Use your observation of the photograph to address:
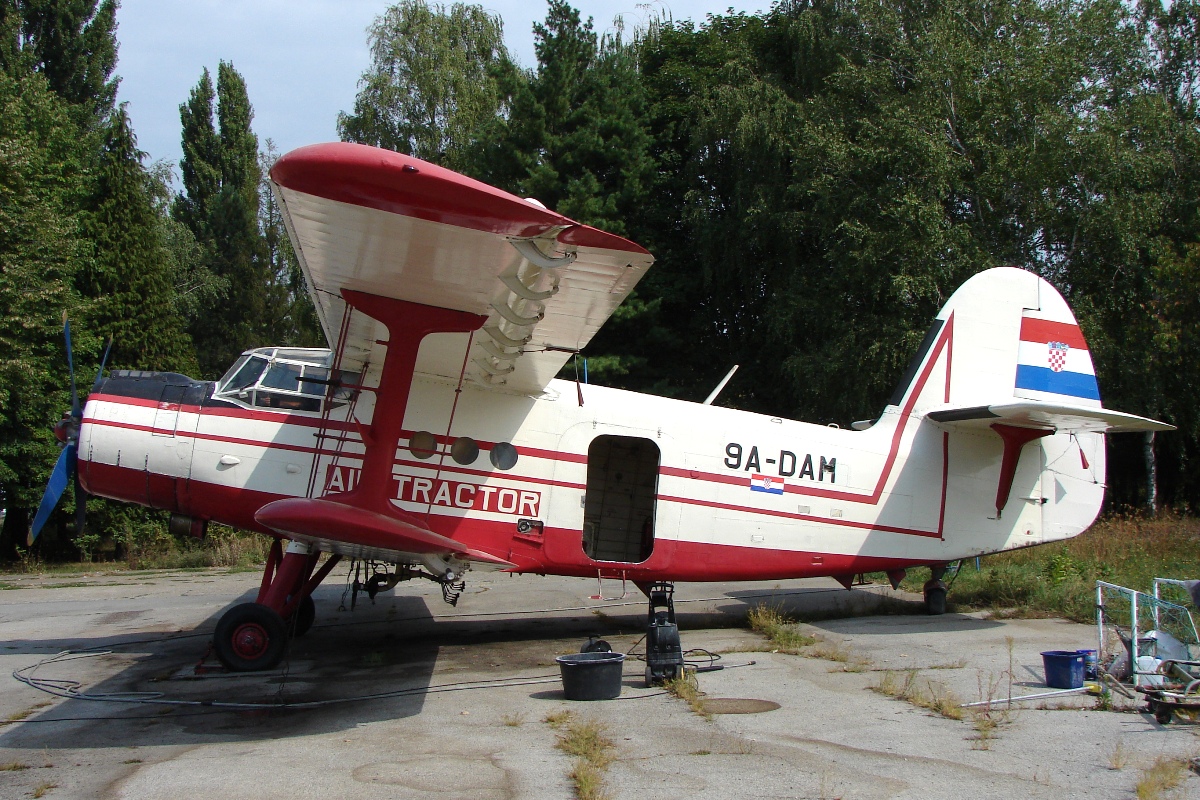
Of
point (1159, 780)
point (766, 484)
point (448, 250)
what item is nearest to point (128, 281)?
point (766, 484)

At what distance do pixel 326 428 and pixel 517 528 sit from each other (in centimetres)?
213

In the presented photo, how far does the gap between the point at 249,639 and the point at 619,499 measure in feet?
13.8

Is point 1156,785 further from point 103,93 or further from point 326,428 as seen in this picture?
point 103,93

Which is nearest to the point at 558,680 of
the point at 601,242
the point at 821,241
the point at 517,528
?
the point at 517,528

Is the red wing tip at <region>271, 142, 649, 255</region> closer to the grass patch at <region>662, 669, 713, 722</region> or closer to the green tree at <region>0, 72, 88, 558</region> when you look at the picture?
the grass patch at <region>662, 669, 713, 722</region>

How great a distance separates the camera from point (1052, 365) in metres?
10.9

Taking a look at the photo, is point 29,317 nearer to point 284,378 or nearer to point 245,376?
point 245,376

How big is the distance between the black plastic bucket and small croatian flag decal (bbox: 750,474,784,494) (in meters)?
3.25

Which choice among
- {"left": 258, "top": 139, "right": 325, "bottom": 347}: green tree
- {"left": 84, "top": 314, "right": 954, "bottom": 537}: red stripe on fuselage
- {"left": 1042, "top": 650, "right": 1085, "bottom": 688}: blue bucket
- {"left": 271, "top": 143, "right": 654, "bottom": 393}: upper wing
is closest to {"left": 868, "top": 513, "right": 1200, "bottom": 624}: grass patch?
{"left": 84, "top": 314, "right": 954, "bottom": 537}: red stripe on fuselage

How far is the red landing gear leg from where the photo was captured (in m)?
7.87

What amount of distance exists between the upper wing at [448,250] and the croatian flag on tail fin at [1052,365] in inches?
244

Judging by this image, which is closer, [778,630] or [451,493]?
[451,493]

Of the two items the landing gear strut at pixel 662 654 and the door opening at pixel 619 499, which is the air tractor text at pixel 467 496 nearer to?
the door opening at pixel 619 499

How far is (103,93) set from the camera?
3906 cm
